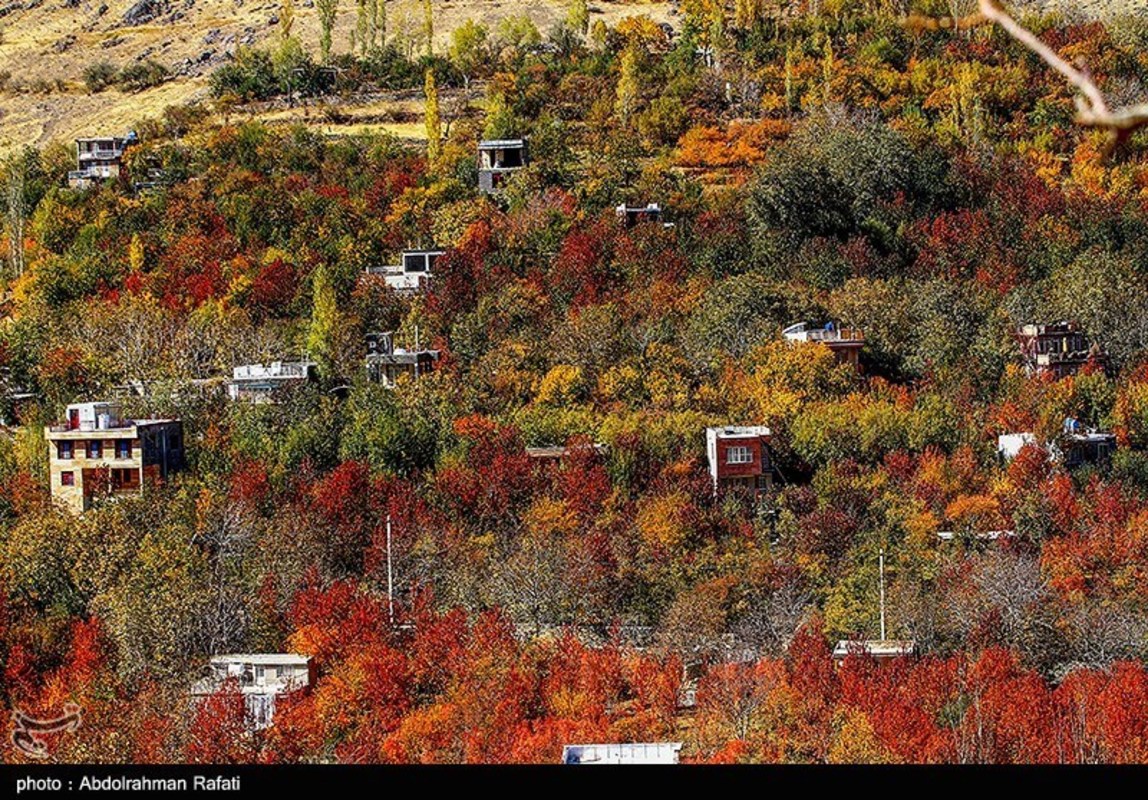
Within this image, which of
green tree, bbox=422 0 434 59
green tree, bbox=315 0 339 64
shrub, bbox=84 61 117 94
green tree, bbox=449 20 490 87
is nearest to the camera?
green tree, bbox=449 20 490 87

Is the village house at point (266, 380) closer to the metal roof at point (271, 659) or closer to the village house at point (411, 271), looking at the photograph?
the village house at point (411, 271)

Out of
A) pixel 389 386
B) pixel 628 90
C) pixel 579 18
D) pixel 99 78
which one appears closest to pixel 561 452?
pixel 389 386

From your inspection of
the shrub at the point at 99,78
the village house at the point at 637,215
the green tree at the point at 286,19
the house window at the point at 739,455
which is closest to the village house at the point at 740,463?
the house window at the point at 739,455

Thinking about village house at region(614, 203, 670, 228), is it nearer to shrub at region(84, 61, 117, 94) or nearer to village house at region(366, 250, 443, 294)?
village house at region(366, 250, 443, 294)

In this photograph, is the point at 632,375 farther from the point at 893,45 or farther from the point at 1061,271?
the point at 893,45

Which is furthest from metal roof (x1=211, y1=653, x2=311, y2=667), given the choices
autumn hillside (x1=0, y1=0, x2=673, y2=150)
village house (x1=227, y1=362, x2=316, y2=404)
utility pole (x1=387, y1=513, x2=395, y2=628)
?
autumn hillside (x1=0, y1=0, x2=673, y2=150)
